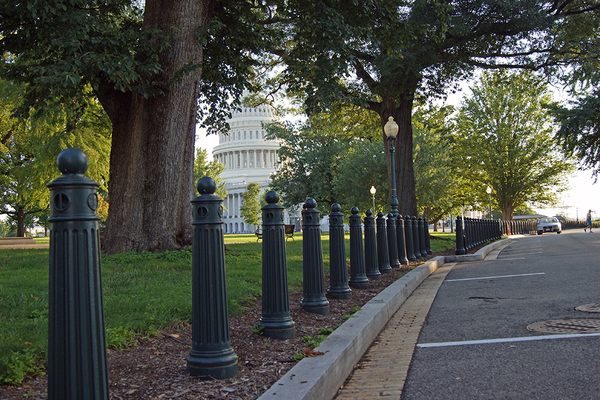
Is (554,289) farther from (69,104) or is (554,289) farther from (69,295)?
(69,104)

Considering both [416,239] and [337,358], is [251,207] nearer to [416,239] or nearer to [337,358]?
[416,239]

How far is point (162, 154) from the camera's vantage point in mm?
10906

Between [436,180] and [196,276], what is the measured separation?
128ft

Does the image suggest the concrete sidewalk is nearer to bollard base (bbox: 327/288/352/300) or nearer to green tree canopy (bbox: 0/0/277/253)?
bollard base (bbox: 327/288/352/300)

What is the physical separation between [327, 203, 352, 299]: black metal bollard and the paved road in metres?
1.11

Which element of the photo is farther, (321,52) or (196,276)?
(321,52)

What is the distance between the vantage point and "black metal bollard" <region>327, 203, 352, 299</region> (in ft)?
23.1

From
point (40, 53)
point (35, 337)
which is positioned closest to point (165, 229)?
point (40, 53)

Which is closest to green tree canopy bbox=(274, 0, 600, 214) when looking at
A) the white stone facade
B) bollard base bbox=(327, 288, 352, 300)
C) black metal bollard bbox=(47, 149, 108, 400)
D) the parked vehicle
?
bollard base bbox=(327, 288, 352, 300)

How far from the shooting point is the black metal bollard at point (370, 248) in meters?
9.28

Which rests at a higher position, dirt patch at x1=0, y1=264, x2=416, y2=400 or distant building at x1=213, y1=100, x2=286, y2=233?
distant building at x1=213, y1=100, x2=286, y2=233

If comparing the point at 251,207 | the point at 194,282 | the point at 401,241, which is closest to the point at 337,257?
the point at 194,282

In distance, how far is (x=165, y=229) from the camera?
10.8 meters

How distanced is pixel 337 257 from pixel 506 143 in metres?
48.4
